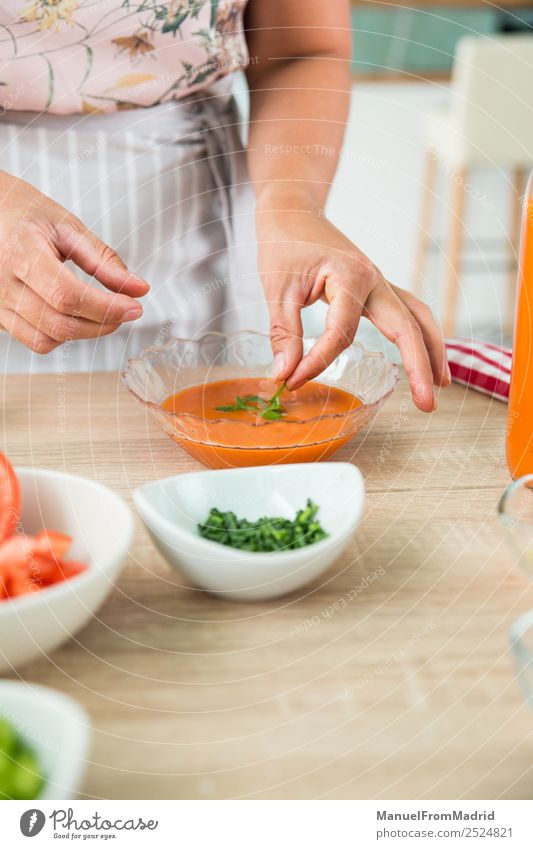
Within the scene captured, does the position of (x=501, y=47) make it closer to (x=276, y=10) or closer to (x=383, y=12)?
(x=383, y=12)

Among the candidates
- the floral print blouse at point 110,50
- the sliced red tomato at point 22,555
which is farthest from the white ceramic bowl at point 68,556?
the floral print blouse at point 110,50

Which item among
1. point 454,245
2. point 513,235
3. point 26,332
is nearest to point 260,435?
point 26,332

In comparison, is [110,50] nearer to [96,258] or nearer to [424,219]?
[96,258]

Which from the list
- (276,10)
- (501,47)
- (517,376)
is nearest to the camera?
(517,376)

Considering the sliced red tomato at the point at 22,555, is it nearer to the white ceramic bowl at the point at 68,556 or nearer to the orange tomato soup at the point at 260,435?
the white ceramic bowl at the point at 68,556

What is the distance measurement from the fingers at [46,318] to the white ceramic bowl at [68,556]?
0.14 m

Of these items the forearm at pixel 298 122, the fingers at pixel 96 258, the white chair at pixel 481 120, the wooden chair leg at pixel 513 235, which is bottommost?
the wooden chair leg at pixel 513 235

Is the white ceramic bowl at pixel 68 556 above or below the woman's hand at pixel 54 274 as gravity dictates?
below

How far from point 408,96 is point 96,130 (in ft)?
4.30

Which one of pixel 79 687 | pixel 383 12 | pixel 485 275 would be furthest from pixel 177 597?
pixel 485 275

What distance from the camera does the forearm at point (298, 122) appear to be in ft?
1.98

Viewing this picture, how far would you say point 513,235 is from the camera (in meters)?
2.01

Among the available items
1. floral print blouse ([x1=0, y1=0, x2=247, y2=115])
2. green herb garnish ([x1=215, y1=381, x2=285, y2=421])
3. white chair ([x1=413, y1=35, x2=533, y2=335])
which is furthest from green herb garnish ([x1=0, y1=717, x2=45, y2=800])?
white chair ([x1=413, y1=35, x2=533, y2=335])

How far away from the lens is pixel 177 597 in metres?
0.32
